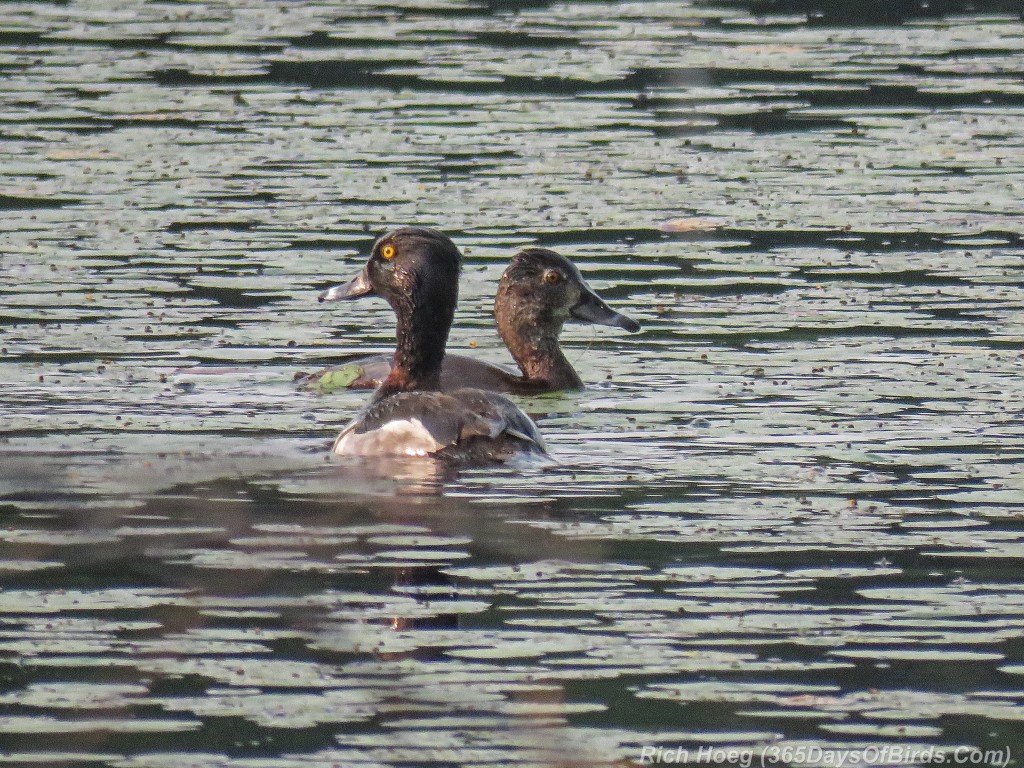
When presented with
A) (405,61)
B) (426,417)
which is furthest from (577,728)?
(405,61)

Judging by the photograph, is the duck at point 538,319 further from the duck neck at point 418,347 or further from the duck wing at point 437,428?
the duck wing at point 437,428

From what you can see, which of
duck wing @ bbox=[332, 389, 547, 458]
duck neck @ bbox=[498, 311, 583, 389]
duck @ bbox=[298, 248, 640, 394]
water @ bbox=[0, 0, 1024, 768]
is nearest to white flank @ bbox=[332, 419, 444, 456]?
duck wing @ bbox=[332, 389, 547, 458]

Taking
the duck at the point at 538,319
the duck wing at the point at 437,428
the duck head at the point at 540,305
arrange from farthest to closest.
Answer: the duck head at the point at 540,305
the duck at the point at 538,319
the duck wing at the point at 437,428

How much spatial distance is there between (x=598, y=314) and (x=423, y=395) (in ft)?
9.03

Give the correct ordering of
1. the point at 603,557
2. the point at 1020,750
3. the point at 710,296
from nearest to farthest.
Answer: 1. the point at 1020,750
2. the point at 603,557
3. the point at 710,296

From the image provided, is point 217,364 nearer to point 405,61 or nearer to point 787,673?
point 787,673

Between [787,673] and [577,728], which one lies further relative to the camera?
[787,673]

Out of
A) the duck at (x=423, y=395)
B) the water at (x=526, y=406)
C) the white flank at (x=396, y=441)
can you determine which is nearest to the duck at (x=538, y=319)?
the water at (x=526, y=406)

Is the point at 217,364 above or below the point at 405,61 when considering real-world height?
below

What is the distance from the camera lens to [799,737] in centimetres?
619

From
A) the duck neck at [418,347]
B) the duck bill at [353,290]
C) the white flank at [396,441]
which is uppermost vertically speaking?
the duck bill at [353,290]

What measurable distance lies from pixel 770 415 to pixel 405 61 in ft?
39.4

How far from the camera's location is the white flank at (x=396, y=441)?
1005 cm

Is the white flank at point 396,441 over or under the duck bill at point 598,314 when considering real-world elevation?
under
